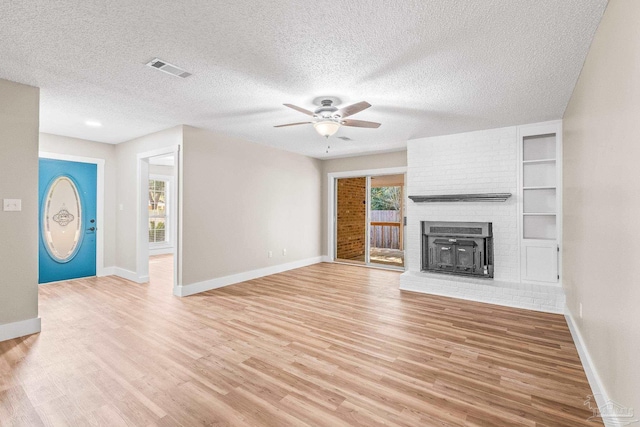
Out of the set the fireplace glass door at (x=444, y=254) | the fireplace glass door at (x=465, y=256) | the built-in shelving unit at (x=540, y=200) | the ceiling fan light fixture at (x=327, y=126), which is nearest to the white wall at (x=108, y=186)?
the ceiling fan light fixture at (x=327, y=126)

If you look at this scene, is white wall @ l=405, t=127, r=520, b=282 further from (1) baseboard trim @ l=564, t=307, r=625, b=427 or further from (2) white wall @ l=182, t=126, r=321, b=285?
(2) white wall @ l=182, t=126, r=321, b=285

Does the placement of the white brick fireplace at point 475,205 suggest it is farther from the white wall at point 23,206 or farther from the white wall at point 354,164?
the white wall at point 23,206

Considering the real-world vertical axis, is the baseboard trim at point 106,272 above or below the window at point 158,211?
below

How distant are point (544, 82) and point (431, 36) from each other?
1632 millimetres

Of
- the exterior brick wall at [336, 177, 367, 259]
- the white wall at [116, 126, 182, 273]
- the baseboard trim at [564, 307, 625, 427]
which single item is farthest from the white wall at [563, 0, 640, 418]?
the white wall at [116, 126, 182, 273]

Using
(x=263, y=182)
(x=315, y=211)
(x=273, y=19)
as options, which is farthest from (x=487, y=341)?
(x=315, y=211)

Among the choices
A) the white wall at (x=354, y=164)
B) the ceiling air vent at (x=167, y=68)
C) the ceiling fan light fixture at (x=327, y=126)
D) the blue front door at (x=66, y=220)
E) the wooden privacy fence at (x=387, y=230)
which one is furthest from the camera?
the wooden privacy fence at (x=387, y=230)

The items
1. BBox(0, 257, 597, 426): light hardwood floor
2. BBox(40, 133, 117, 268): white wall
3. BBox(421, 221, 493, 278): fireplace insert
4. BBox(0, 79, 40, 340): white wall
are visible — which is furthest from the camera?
BBox(40, 133, 117, 268): white wall

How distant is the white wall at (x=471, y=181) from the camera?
4469mm

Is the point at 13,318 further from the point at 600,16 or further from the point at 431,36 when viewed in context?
the point at 600,16

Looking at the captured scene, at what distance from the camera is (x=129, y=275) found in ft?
17.8

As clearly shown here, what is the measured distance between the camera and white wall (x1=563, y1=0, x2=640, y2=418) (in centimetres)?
142

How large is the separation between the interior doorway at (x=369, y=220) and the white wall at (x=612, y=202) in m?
4.34

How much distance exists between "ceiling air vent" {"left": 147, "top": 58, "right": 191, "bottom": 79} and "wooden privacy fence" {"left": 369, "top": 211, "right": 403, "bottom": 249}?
305 inches
